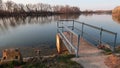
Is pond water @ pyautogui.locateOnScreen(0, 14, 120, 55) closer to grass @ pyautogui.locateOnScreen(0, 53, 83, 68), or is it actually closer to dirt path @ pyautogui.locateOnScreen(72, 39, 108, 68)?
dirt path @ pyautogui.locateOnScreen(72, 39, 108, 68)

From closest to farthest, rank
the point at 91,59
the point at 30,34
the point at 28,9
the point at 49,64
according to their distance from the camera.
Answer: the point at 49,64 → the point at 91,59 → the point at 30,34 → the point at 28,9

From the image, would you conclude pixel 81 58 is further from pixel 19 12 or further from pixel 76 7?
pixel 76 7

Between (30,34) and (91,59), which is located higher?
(91,59)

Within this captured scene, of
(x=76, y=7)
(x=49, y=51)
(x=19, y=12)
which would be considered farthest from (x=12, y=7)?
(x=49, y=51)

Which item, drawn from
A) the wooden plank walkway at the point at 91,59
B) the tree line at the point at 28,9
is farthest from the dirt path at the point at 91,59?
the tree line at the point at 28,9

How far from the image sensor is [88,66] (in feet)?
18.8

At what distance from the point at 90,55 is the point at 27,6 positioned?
247ft

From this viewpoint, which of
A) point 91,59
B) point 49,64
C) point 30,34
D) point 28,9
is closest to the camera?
point 49,64

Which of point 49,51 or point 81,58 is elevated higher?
point 81,58

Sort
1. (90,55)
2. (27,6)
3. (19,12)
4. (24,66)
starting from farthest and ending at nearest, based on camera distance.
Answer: (27,6) → (19,12) → (90,55) → (24,66)

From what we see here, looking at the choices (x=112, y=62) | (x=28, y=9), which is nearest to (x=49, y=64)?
(x=112, y=62)

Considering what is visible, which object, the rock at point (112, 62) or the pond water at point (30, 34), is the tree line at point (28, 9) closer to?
the pond water at point (30, 34)

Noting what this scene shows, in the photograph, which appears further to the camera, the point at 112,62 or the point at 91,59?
the point at 91,59

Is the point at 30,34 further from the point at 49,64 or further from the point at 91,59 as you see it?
the point at 49,64
